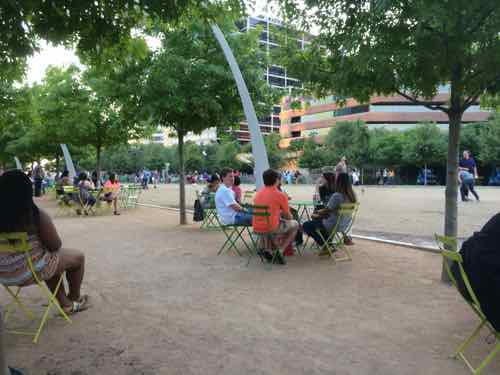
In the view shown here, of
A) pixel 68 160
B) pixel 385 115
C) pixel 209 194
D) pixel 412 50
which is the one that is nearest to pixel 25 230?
pixel 412 50

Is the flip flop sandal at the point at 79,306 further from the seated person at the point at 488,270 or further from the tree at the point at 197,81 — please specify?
the tree at the point at 197,81

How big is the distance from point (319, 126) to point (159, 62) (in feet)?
234

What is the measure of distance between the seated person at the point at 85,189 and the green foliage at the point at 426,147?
44.3 metres

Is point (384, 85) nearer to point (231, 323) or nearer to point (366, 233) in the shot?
point (231, 323)

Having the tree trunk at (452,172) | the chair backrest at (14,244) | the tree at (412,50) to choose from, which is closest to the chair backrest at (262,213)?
the tree at (412,50)

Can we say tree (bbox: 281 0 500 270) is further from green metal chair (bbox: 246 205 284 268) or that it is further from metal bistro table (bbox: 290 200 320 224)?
metal bistro table (bbox: 290 200 320 224)

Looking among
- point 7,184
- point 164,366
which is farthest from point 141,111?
point 164,366

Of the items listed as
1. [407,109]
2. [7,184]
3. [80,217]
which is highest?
[407,109]

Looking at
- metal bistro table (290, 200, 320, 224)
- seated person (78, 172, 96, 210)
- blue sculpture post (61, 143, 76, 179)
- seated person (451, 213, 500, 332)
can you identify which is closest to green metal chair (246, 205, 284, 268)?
metal bistro table (290, 200, 320, 224)

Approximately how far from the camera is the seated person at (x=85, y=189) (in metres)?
13.5

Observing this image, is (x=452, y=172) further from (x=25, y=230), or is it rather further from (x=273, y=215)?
(x=25, y=230)

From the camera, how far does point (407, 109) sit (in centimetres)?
7006

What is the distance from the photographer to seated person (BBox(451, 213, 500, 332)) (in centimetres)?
270

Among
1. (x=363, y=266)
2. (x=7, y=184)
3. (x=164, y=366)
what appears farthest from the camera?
(x=363, y=266)
